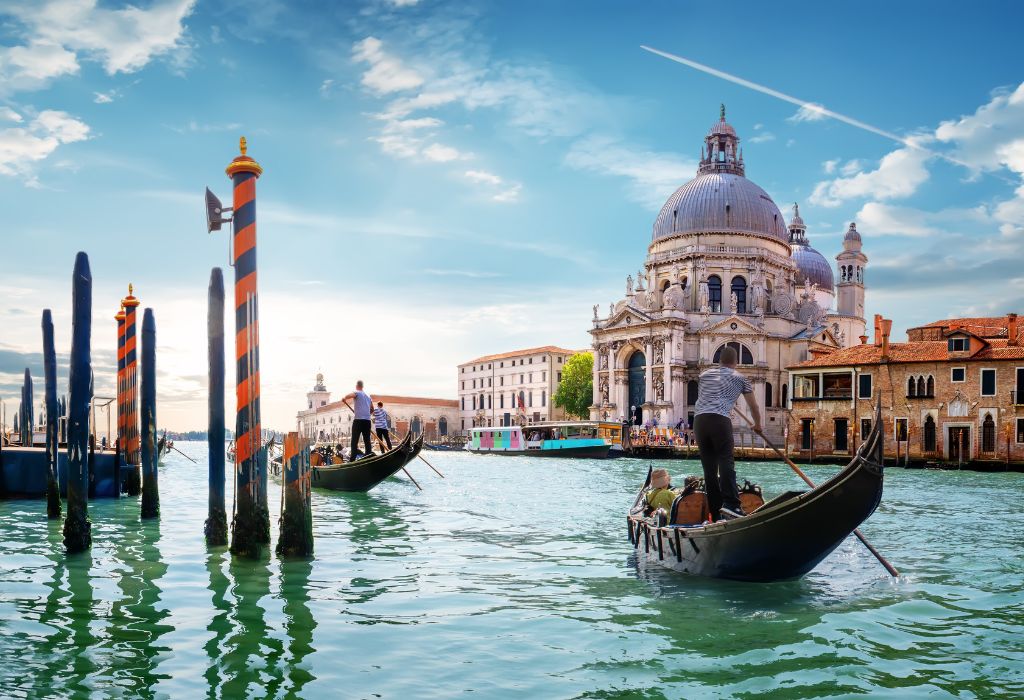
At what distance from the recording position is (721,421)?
7.02 metres

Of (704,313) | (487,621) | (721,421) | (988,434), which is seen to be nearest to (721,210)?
(704,313)

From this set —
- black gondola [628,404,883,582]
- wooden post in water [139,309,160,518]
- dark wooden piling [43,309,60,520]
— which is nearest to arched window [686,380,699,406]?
wooden post in water [139,309,160,518]

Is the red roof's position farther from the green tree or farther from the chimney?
the chimney

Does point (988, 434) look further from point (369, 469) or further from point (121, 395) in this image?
point (121, 395)

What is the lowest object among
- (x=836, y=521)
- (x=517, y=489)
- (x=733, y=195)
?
(x=517, y=489)

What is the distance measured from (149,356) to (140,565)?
5311 millimetres

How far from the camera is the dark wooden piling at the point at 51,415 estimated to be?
35.3 ft

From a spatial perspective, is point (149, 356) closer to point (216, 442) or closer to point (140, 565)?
point (216, 442)

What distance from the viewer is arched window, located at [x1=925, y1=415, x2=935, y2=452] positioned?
107ft

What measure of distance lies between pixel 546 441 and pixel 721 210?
18.4 metres

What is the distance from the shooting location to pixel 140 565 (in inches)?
316

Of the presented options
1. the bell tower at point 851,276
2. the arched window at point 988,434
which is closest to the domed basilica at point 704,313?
the bell tower at point 851,276

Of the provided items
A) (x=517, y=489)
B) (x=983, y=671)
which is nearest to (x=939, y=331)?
(x=517, y=489)

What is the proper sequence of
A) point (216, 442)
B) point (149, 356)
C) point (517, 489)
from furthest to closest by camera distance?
point (517, 489), point (149, 356), point (216, 442)
